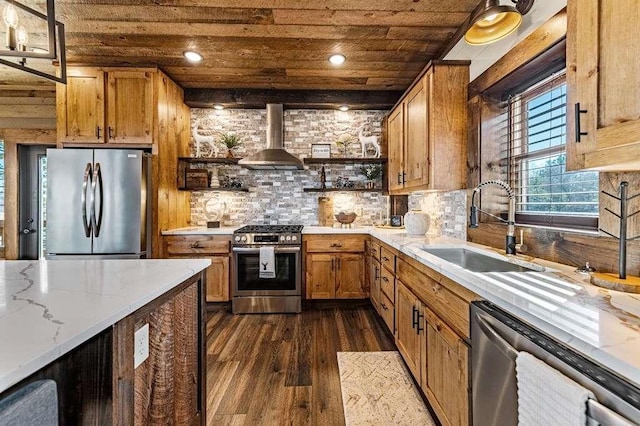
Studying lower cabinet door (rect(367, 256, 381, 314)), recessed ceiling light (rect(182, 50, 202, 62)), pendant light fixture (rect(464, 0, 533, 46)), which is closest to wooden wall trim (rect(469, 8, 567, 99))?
pendant light fixture (rect(464, 0, 533, 46))

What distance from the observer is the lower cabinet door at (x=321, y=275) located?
11.9 ft

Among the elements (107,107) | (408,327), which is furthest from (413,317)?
(107,107)

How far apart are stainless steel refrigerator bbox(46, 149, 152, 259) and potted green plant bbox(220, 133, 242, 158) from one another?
1183 mm

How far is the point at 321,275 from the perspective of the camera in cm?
363

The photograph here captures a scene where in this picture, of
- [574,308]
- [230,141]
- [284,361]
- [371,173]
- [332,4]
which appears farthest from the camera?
[371,173]

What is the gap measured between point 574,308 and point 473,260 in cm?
136

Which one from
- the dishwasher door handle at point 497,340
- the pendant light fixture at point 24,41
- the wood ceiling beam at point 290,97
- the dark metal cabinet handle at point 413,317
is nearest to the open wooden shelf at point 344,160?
→ the wood ceiling beam at point 290,97

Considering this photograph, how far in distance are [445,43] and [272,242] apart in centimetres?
257

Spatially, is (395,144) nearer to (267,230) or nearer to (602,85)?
(267,230)

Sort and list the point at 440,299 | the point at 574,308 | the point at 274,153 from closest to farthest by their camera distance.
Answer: the point at 574,308 < the point at 440,299 < the point at 274,153

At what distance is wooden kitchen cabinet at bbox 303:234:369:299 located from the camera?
11.9 ft

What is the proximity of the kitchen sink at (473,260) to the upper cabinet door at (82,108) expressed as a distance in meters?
3.49

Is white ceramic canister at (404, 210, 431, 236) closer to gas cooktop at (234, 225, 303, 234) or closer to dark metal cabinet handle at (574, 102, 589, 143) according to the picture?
gas cooktop at (234, 225, 303, 234)

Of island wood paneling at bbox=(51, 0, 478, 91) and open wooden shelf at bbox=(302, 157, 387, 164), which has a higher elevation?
island wood paneling at bbox=(51, 0, 478, 91)
